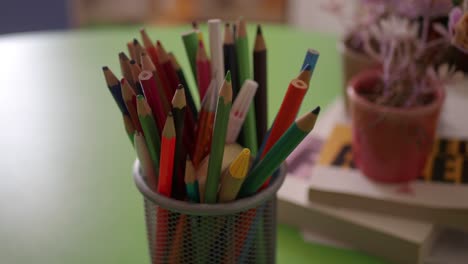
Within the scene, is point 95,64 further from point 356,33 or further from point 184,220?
point 184,220

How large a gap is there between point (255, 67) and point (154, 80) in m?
0.09

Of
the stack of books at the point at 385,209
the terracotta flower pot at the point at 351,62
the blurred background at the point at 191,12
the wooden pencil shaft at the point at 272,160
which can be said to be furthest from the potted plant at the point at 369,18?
the blurred background at the point at 191,12

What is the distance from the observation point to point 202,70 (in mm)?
436

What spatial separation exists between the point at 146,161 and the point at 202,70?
0.08m

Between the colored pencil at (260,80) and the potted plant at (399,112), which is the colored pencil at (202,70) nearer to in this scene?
the colored pencil at (260,80)

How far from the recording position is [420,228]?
1.73 feet

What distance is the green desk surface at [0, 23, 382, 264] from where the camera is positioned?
0.55 m

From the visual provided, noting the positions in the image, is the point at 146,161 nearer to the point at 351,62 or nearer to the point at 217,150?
the point at 217,150

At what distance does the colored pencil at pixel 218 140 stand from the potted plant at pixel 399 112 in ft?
0.68

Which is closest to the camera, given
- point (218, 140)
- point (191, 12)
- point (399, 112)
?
point (218, 140)

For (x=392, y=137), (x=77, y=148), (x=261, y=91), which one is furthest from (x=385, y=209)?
(x=77, y=148)

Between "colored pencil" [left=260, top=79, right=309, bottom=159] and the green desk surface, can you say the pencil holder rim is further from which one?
the green desk surface

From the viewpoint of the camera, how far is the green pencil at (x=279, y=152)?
355mm

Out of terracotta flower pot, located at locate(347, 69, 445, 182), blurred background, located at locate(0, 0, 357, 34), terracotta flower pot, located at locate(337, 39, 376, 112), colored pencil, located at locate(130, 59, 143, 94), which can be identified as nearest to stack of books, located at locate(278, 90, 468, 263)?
terracotta flower pot, located at locate(347, 69, 445, 182)
